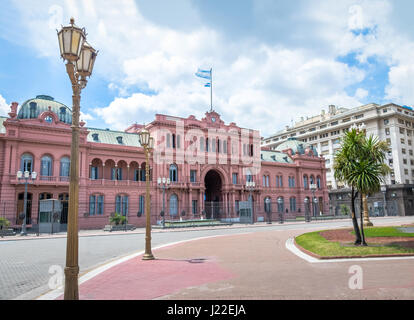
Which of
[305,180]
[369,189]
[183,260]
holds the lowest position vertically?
[183,260]

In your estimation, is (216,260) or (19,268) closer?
(19,268)

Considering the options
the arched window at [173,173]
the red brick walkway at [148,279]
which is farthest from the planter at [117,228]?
the red brick walkway at [148,279]

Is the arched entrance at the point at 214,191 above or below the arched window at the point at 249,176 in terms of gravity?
below

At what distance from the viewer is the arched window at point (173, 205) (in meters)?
45.8

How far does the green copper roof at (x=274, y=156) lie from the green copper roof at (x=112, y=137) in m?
25.3

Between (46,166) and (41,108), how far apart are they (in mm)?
7243

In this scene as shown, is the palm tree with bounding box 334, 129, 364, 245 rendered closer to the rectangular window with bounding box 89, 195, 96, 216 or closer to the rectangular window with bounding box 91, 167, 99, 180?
the rectangular window with bounding box 89, 195, 96, 216

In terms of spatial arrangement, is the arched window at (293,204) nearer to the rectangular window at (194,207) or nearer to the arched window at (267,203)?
the arched window at (267,203)

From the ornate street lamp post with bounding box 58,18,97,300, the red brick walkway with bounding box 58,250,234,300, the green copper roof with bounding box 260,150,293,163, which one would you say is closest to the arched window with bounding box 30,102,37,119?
the red brick walkway with bounding box 58,250,234,300

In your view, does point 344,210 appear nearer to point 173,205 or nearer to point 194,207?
point 194,207
